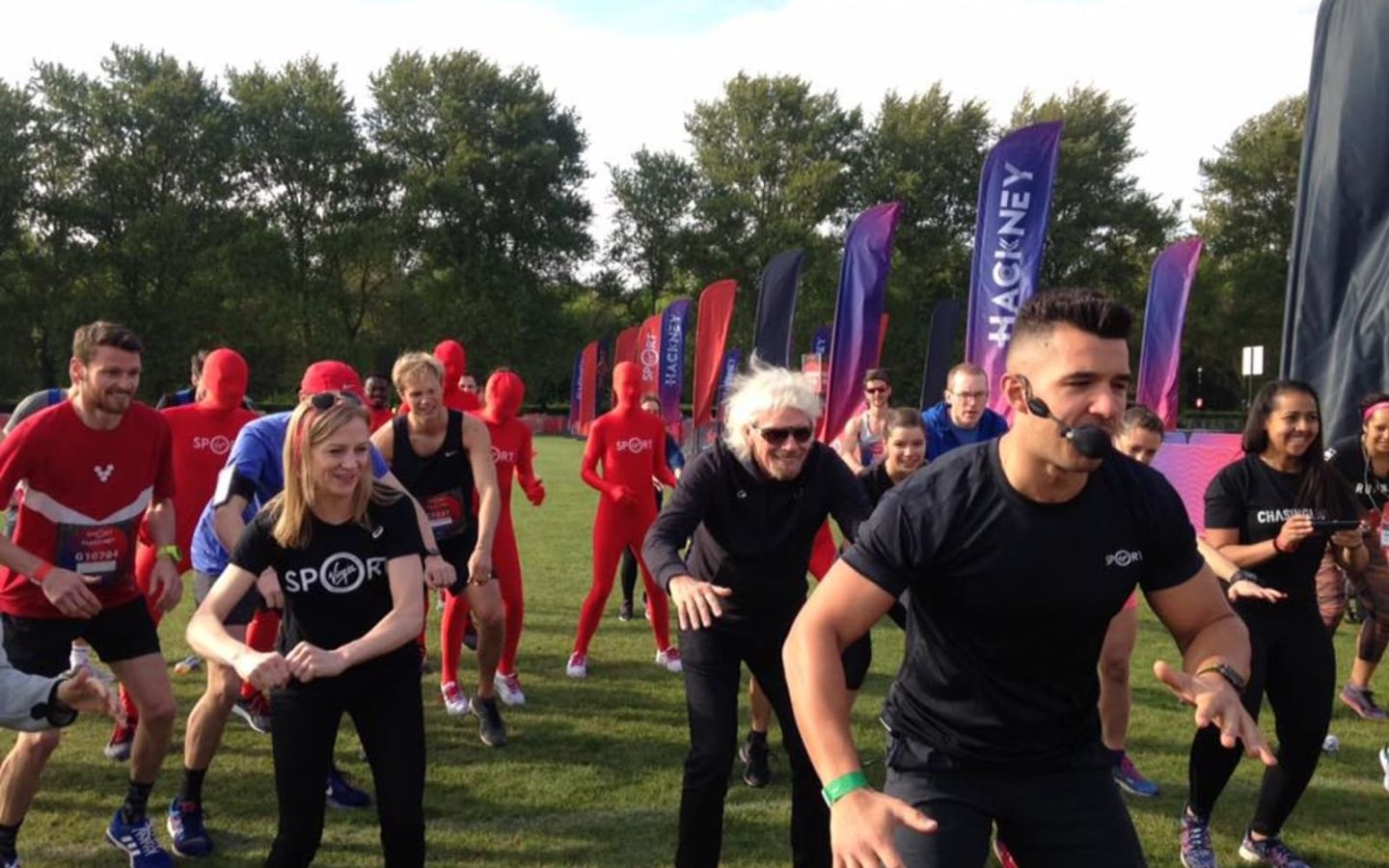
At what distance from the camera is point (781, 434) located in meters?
4.07

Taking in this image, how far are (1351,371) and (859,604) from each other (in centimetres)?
586

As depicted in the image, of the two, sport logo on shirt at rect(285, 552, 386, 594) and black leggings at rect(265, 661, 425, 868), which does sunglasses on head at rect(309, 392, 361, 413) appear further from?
black leggings at rect(265, 661, 425, 868)

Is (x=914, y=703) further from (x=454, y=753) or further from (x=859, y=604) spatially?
(x=454, y=753)

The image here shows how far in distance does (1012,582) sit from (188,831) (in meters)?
3.91

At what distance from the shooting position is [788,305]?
1636 cm

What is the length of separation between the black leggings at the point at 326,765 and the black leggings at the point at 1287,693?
3156 mm

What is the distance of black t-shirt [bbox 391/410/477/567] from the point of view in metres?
5.98

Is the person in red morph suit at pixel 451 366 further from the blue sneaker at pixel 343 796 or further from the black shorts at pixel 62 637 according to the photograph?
the black shorts at pixel 62 637

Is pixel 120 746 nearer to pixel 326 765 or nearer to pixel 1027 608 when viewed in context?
pixel 326 765

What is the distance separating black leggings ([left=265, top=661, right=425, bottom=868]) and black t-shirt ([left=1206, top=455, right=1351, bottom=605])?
3.35 metres

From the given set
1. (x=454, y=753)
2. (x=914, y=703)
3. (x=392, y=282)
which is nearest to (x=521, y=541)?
(x=454, y=753)

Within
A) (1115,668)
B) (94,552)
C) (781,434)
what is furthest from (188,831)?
(1115,668)

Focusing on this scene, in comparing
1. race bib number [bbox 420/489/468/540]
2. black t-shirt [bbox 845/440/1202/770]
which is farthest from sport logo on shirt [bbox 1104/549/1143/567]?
race bib number [bbox 420/489/468/540]

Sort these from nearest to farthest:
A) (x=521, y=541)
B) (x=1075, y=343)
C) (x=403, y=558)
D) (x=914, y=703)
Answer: (x=1075, y=343) < (x=914, y=703) < (x=403, y=558) < (x=521, y=541)
